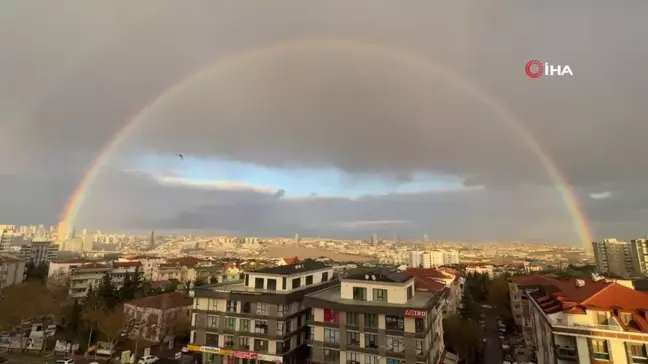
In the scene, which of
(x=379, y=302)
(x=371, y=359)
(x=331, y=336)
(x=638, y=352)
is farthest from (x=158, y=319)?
(x=638, y=352)

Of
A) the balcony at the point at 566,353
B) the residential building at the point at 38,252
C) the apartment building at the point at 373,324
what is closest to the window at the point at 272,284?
the apartment building at the point at 373,324

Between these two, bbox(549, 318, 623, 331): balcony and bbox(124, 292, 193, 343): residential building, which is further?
bbox(124, 292, 193, 343): residential building

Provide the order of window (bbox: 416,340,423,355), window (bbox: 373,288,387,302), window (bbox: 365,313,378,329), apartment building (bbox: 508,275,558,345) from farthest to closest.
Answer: apartment building (bbox: 508,275,558,345)
window (bbox: 373,288,387,302)
window (bbox: 365,313,378,329)
window (bbox: 416,340,423,355)

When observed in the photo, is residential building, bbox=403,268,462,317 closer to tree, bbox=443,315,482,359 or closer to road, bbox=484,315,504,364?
tree, bbox=443,315,482,359

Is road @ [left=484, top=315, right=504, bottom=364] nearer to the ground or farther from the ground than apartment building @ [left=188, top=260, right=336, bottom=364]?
nearer to the ground

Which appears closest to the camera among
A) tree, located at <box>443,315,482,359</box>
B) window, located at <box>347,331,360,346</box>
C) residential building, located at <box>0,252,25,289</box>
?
window, located at <box>347,331,360,346</box>

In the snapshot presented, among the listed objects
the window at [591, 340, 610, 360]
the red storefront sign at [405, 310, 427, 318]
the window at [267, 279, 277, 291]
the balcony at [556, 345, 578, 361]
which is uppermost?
the window at [267, 279, 277, 291]

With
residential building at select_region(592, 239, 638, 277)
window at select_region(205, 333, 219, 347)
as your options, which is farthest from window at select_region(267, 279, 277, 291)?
residential building at select_region(592, 239, 638, 277)
